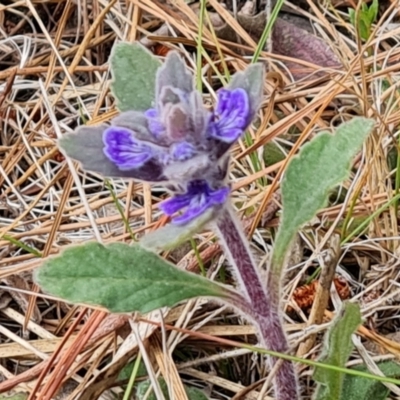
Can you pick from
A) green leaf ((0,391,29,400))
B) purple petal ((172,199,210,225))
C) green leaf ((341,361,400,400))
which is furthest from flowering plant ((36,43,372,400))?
green leaf ((0,391,29,400))

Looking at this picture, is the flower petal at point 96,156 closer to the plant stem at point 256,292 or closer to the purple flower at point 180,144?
the purple flower at point 180,144

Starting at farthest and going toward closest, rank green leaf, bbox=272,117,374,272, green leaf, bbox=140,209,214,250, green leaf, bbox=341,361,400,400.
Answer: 1. green leaf, bbox=341,361,400,400
2. green leaf, bbox=272,117,374,272
3. green leaf, bbox=140,209,214,250

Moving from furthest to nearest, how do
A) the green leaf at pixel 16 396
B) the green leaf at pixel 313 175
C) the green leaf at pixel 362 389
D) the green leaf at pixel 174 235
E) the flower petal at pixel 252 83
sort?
the green leaf at pixel 16 396
the green leaf at pixel 362 389
the green leaf at pixel 313 175
the flower petal at pixel 252 83
the green leaf at pixel 174 235

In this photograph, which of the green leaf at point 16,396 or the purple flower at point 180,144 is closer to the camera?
the purple flower at point 180,144

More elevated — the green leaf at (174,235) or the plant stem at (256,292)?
the green leaf at (174,235)

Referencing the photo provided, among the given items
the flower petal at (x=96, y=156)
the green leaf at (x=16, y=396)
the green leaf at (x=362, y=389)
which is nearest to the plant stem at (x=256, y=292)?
the flower petal at (x=96, y=156)

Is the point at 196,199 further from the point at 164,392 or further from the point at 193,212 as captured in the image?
the point at 164,392

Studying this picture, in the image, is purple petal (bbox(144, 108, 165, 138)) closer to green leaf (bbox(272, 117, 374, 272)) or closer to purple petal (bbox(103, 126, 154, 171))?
purple petal (bbox(103, 126, 154, 171))
